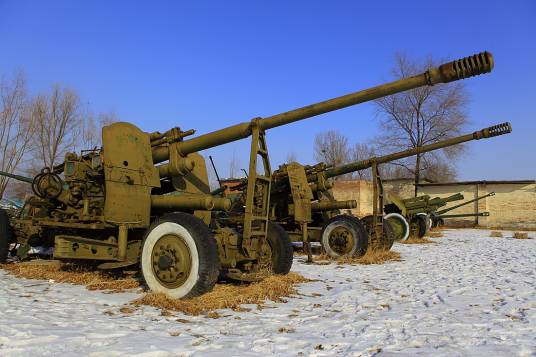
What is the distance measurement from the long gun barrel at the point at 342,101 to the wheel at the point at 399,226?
10.9 m

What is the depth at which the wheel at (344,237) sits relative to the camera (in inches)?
398

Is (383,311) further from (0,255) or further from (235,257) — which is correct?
(0,255)

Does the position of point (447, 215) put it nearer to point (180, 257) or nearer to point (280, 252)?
point (280, 252)

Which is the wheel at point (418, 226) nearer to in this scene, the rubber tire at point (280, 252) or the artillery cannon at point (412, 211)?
the artillery cannon at point (412, 211)

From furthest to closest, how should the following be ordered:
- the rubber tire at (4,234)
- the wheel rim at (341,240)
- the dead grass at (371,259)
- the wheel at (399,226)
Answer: the wheel at (399,226), the wheel rim at (341,240), the dead grass at (371,259), the rubber tire at (4,234)

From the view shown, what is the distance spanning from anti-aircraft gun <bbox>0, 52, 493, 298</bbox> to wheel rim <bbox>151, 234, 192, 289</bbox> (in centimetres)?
1

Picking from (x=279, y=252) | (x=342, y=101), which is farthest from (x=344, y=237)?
(x=342, y=101)

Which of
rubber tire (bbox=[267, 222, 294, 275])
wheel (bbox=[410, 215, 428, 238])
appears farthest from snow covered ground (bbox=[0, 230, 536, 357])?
wheel (bbox=[410, 215, 428, 238])

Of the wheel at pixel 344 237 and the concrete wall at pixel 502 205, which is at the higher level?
the concrete wall at pixel 502 205

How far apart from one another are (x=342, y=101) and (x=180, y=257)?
8.64ft

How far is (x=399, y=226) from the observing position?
1603 centimetres

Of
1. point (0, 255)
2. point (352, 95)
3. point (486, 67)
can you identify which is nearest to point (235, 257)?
point (352, 95)

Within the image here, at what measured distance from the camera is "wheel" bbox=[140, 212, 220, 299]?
518 cm

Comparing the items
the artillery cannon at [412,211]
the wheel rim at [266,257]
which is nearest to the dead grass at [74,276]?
the wheel rim at [266,257]
